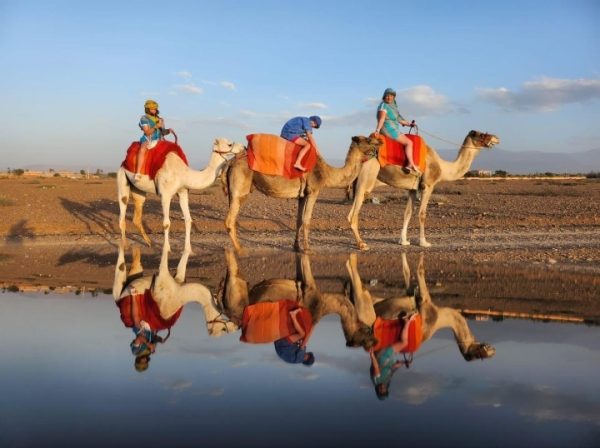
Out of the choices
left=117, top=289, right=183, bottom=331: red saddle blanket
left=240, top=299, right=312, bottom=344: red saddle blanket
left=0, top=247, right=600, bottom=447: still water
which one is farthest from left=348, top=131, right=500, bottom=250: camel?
left=0, top=247, right=600, bottom=447: still water

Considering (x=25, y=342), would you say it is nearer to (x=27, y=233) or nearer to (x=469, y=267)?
(x=469, y=267)

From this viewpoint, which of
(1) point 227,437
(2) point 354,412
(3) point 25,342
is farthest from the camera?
(3) point 25,342

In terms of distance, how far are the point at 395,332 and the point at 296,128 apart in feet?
25.7

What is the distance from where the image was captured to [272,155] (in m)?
13.0

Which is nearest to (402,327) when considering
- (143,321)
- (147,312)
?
(143,321)

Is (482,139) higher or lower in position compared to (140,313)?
higher

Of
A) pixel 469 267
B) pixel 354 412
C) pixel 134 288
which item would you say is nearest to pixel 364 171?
pixel 469 267

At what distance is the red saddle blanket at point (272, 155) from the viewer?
12961 mm

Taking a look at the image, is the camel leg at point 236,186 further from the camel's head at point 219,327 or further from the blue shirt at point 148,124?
the camel's head at point 219,327

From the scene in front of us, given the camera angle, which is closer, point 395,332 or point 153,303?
point 395,332

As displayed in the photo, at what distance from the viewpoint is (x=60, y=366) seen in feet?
17.2

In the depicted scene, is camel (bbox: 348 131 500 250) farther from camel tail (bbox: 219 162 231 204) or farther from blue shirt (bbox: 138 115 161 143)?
blue shirt (bbox: 138 115 161 143)

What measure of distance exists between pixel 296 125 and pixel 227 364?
28.3 ft

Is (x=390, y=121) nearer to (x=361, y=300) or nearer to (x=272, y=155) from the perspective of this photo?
(x=272, y=155)
